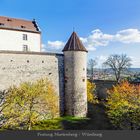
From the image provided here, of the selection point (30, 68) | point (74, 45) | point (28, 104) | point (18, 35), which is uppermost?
point (18, 35)

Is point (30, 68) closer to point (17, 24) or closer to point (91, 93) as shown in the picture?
point (17, 24)

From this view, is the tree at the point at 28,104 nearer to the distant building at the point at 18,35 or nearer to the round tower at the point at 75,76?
the round tower at the point at 75,76

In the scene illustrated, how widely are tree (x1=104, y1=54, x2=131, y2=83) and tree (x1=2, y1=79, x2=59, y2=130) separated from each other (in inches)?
66.9

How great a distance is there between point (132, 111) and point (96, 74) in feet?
10.5

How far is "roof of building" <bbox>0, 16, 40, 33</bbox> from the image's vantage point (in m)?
6.16

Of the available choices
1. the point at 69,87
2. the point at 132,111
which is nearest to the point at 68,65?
the point at 69,87

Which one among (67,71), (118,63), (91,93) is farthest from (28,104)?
(118,63)

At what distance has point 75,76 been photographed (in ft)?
17.7

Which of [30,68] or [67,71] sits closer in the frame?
[30,68]

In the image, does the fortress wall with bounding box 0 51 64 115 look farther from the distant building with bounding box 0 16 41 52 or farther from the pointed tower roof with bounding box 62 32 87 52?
the distant building with bounding box 0 16 41 52

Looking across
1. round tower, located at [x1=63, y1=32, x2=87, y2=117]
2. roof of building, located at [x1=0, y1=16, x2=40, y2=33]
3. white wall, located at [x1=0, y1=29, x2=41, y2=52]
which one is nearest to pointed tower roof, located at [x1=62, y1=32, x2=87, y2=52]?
round tower, located at [x1=63, y1=32, x2=87, y2=117]

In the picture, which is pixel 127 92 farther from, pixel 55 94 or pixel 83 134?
pixel 83 134

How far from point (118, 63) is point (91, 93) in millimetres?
941

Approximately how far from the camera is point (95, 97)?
657cm
